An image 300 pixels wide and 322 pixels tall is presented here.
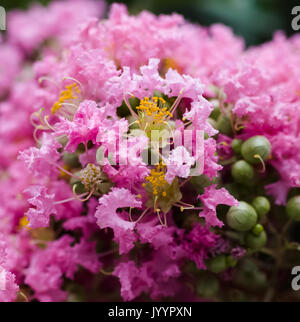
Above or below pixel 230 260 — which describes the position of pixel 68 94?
above

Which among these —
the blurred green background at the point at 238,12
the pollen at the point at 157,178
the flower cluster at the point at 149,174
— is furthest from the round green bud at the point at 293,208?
the blurred green background at the point at 238,12

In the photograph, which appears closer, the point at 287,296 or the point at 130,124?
the point at 130,124

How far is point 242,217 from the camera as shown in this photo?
62cm

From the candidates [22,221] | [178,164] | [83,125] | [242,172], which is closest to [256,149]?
[242,172]

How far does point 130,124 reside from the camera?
619 mm

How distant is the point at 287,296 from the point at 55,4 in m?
0.99

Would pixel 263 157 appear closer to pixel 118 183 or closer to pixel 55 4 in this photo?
pixel 118 183

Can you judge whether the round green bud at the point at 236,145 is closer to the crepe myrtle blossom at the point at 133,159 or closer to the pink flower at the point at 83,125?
the crepe myrtle blossom at the point at 133,159

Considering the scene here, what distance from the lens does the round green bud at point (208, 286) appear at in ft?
2.23

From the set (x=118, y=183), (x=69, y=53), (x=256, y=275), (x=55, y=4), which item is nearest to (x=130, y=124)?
(x=118, y=183)

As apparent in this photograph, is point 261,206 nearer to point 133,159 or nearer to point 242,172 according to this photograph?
point 242,172

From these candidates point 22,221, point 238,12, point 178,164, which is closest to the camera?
point 178,164

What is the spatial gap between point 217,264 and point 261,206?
107 millimetres

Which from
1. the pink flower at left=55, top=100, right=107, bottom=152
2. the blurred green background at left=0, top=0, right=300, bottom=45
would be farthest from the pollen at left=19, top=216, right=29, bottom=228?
the blurred green background at left=0, top=0, right=300, bottom=45
